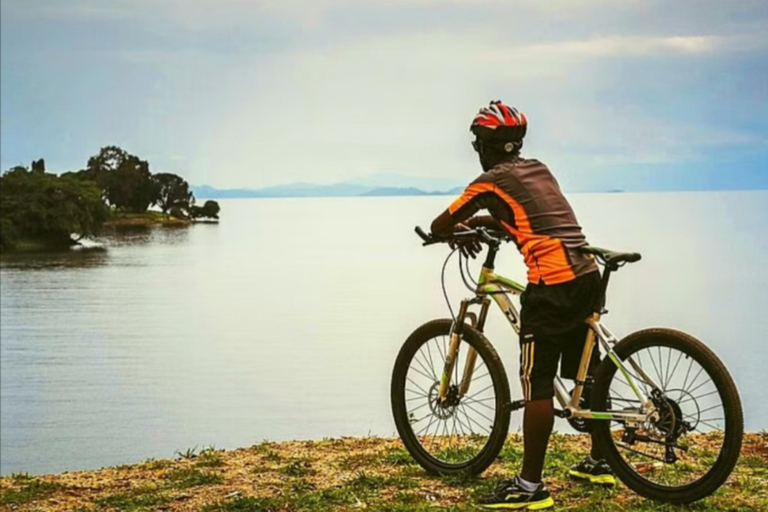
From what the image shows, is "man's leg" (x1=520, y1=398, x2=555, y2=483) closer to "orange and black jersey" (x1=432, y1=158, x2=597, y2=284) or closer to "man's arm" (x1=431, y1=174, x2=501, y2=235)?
"orange and black jersey" (x1=432, y1=158, x2=597, y2=284)

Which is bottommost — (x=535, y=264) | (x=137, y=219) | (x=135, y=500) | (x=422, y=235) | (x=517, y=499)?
(x=135, y=500)

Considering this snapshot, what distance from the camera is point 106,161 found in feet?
363

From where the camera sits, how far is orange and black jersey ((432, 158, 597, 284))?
5.43 meters

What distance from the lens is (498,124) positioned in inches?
220

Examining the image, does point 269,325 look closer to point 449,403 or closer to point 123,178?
point 123,178

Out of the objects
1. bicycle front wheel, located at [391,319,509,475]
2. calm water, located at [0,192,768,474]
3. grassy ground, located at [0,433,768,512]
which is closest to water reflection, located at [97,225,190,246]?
calm water, located at [0,192,768,474]

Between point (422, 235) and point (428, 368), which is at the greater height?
point (422, 235)

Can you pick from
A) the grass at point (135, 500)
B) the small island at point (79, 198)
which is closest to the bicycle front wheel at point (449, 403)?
the grass at point (135, 500)

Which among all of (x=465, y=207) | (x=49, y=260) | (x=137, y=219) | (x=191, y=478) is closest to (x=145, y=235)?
(x=137, y=219)

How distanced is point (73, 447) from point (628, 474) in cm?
3674

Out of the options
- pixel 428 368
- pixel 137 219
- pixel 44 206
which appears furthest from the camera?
pixel 137 219

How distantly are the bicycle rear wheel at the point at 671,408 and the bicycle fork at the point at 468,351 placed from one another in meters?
0.78

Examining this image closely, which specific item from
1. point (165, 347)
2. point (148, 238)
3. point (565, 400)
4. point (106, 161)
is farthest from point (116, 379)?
point (148, 238)

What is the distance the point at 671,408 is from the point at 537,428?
2.05 feet
